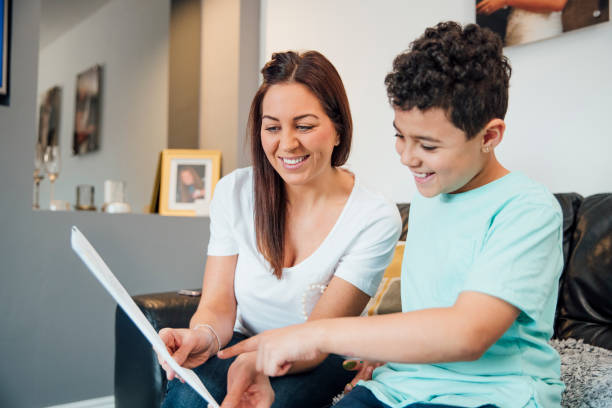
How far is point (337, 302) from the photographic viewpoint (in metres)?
1.26

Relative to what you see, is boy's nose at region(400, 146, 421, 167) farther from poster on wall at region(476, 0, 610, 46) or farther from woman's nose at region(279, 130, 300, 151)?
poster on wall at region(476, 0, 610, 46)

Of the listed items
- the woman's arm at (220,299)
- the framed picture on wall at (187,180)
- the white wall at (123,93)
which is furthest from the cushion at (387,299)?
the white wall at (123,93)

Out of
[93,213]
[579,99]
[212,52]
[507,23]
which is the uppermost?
[212,52]

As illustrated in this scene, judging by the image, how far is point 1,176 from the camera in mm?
2158

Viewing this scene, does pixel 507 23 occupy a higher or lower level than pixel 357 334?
higher

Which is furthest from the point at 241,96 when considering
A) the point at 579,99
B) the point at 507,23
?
the point at 579,99

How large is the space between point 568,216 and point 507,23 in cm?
74

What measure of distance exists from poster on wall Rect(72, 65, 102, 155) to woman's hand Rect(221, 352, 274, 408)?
13.3 feet

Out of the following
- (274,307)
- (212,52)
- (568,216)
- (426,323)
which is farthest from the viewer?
(212,52)

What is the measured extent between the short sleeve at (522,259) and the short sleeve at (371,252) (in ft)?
1.58

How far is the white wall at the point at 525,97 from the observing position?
163cm

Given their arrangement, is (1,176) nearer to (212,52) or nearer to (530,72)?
(212,52)

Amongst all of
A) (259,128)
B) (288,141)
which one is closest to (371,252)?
(288,141)

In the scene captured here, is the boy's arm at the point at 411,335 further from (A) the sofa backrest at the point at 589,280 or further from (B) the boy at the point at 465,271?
(A) the sofa backrest at the point at 589,280
